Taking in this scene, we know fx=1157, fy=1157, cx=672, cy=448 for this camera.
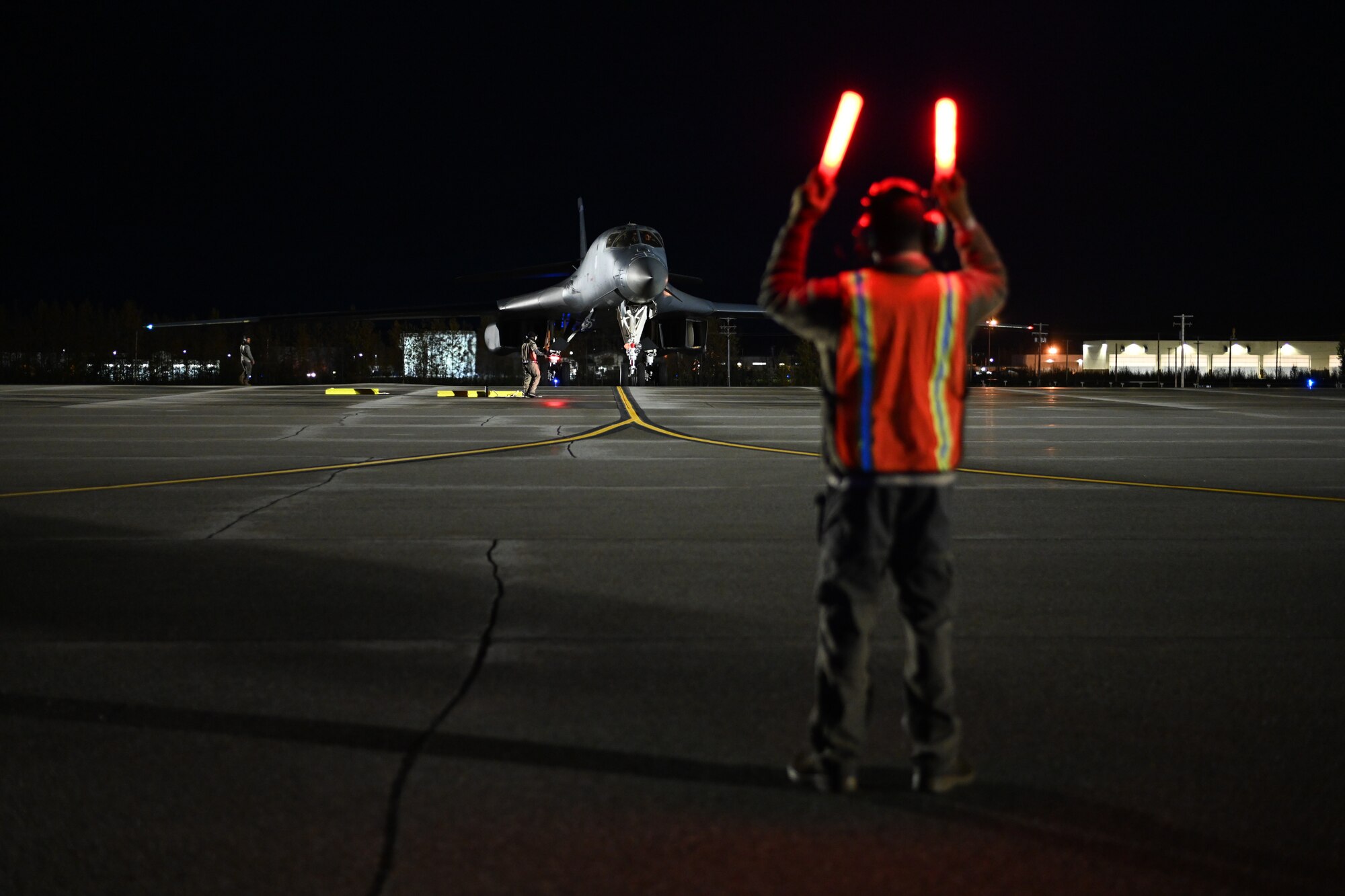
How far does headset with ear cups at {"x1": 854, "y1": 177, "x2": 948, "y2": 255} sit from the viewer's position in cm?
386

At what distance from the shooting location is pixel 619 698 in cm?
485

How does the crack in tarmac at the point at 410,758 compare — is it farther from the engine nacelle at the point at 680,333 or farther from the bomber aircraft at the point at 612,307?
the engine nacelle at the point at 680,333

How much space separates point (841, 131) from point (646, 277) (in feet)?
96.1

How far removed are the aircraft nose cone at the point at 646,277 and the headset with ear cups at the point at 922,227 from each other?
95.5 ft

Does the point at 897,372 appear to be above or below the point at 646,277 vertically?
below

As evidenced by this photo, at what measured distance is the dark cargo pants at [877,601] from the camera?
3727 mm

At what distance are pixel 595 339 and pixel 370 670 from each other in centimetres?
11543

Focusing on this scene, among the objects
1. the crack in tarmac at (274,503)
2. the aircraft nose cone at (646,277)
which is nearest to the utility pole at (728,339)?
the aircraft nose cone at (646,277)

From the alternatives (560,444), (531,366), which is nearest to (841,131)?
(560,444)

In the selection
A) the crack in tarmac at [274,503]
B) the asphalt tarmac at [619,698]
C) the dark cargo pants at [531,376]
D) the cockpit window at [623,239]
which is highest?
the cockpit window at [623,239]

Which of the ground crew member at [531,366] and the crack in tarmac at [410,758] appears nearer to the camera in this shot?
the crack in tarmac at [410,758]

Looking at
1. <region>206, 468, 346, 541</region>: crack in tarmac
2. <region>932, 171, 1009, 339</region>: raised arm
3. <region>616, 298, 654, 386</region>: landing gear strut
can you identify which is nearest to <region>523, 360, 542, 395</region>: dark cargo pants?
<region>616, 298, 654, 386</region>: landing gear strut

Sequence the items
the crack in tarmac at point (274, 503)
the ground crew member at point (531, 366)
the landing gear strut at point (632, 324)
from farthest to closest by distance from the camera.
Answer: the ground crew member at point (531, 366), the landing gear strut at point (632, 324), the crack in tarmac at point (274, 503)

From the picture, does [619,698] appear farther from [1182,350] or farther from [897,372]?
[1182,350]
